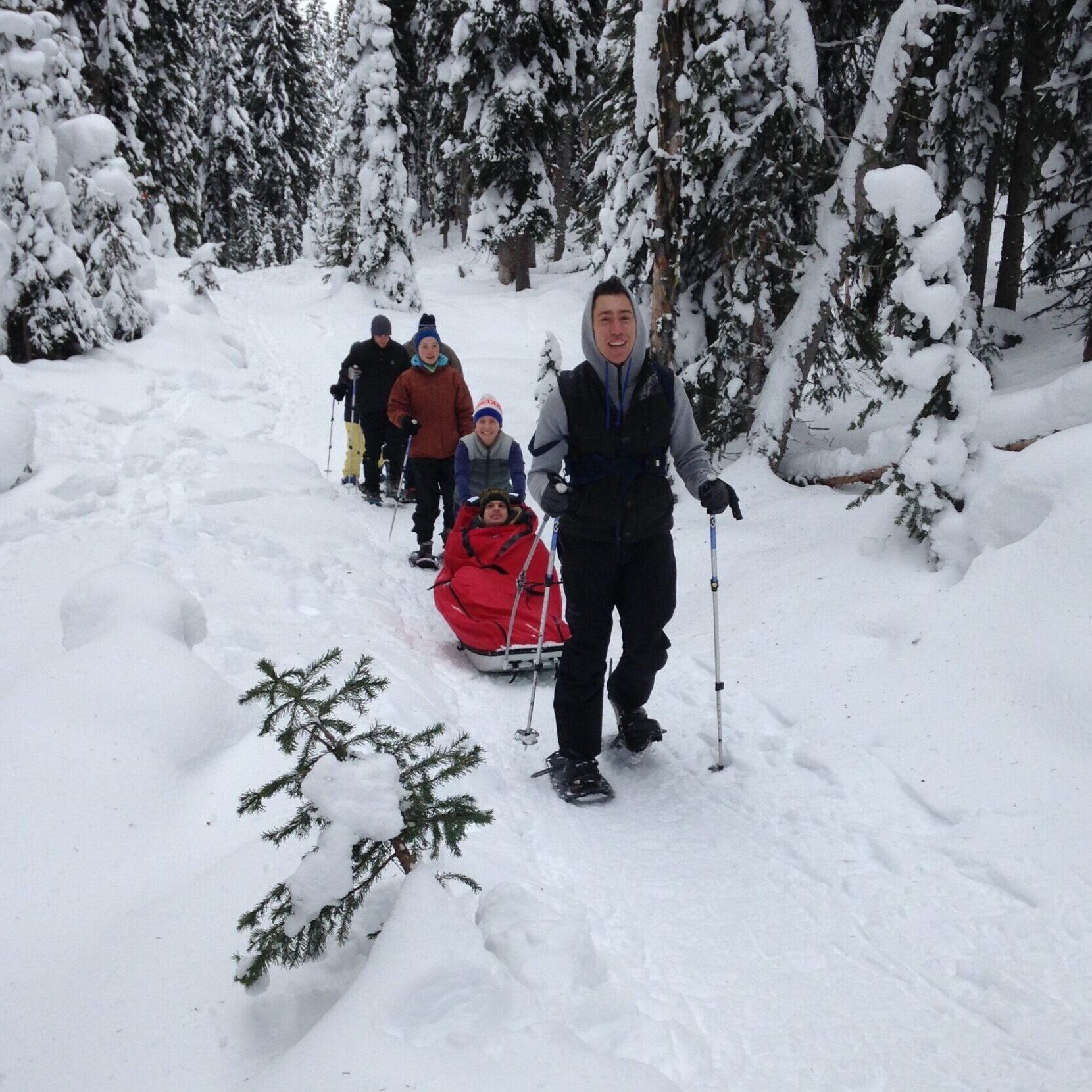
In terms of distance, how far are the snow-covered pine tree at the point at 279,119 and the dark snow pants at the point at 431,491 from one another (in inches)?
1375

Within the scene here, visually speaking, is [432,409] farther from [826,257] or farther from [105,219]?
[105,219]

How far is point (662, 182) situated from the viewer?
8.73 meters

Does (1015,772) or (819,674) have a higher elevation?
(1015,772)

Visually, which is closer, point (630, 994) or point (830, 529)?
point (630, 994)

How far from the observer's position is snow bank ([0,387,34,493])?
7551mm

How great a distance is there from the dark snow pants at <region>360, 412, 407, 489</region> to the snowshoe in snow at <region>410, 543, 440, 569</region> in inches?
96.7

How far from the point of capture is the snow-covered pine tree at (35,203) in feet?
35.2

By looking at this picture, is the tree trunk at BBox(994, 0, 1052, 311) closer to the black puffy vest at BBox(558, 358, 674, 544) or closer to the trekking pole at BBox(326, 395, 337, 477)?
the black puffy vest at BBox(558, 358, 674, 544)

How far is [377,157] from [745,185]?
16613 mm

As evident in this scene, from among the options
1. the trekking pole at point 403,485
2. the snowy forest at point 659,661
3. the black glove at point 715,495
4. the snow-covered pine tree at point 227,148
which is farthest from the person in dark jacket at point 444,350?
the snow-covered pine tree at point 227,148

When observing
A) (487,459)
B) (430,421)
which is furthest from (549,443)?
(430,421)

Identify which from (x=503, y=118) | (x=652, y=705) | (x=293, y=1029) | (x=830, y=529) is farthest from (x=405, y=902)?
(x=503, y=118)

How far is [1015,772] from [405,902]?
9.24 ft

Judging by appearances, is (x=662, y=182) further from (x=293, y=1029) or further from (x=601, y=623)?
(x=293, y=1029)
